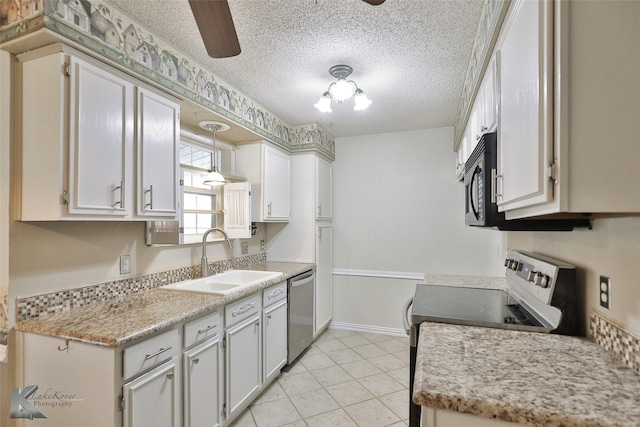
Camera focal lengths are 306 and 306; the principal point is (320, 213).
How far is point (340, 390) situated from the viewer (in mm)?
2561

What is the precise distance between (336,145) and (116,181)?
2904 millimetres

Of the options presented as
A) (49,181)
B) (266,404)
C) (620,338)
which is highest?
(49,181)

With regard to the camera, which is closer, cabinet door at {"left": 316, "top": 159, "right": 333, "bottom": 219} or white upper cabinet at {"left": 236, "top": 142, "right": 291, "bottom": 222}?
white upper cabinet at {"left": 236, "top": 142, "right": 291, "bottom": 222}

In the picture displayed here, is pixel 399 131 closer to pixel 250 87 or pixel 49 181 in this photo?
pixel 250 87

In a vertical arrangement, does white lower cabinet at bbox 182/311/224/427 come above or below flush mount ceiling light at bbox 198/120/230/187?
below

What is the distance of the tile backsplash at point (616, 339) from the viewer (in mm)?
947

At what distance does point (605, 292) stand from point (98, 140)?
227cm

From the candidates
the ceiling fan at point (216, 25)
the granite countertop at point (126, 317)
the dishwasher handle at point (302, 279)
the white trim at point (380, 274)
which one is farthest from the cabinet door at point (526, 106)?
the white trim at point (380, 274)

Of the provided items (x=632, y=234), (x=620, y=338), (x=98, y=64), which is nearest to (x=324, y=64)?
(x=98, y=64)

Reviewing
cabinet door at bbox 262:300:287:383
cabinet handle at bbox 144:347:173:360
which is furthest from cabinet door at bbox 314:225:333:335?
cabinet handle at bbox 144:347:173:360

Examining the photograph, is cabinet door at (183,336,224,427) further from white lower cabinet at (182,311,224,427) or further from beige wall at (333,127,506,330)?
beige wall at (333,127,506,330)

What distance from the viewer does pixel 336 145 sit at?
410cm

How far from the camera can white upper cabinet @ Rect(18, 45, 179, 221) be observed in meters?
1.40

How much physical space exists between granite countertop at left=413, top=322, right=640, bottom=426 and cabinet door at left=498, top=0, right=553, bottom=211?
53cm
